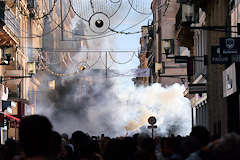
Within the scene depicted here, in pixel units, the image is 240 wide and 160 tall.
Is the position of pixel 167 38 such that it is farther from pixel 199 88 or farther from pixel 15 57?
pixel 199 88

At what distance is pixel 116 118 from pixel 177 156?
95395mm

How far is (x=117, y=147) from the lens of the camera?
9578 mm

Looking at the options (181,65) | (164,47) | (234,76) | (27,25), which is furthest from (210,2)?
(181,65)

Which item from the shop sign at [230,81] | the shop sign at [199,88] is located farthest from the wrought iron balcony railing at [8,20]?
the shop sign at [230,81]

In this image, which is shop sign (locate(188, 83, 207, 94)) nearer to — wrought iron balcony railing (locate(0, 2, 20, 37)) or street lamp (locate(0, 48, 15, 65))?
street lamp (locate(0, 48, 15, 65))

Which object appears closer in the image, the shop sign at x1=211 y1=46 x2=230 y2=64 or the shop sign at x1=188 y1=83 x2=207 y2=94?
the shop sign at x1=211 y1=46 x2=230 y2=64

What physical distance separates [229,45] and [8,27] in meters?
22.5

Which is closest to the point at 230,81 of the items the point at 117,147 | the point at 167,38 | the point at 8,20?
the point at 117,147

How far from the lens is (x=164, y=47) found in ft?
131

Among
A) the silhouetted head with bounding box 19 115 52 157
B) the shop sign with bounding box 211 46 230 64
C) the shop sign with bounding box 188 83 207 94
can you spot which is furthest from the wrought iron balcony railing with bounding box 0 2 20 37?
the silhouetted head with bounding box 19 115 52 157

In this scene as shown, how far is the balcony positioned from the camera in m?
38.2

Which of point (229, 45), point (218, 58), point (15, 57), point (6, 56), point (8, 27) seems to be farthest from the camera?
point (15, 57)

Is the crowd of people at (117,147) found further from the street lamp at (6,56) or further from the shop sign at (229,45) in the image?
the street lamp at (6,56)

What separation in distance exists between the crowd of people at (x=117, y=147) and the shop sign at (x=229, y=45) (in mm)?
9458
